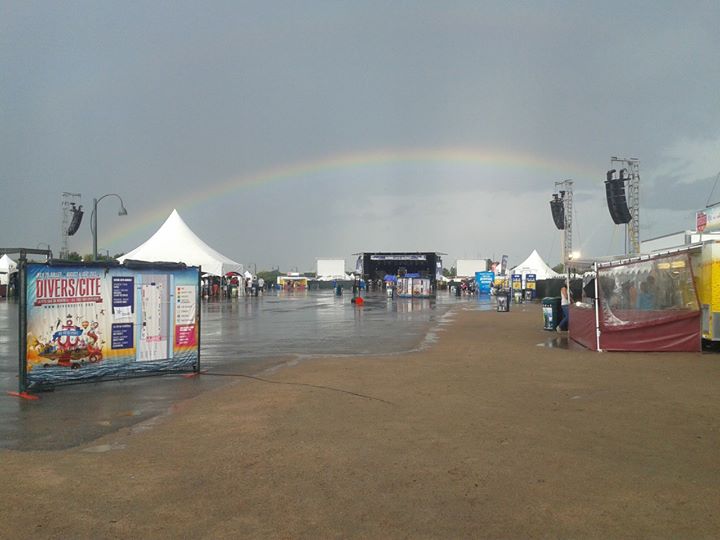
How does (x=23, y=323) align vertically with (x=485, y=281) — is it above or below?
below

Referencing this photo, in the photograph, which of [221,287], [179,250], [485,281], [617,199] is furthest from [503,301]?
[485,281]

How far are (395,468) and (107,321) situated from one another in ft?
21.1

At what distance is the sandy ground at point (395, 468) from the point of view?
413 cm

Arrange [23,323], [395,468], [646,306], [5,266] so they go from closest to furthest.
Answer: [395,468] < [23,323] < [646,306] < [5,266]

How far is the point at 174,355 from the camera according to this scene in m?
10.8

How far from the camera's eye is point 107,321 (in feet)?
32.5

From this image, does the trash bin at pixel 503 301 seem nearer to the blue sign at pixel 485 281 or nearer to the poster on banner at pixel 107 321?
the poster on banner at pixel 107 321

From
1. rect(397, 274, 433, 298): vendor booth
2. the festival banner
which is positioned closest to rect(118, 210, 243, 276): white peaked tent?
rect(397, 274, 433, 298): vendor booth

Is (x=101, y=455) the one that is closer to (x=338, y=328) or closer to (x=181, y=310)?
(x=181, y=310)

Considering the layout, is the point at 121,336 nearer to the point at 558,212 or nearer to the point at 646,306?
the point at 646,306

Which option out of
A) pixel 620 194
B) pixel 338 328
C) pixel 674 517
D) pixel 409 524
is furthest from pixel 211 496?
pixel 620 194

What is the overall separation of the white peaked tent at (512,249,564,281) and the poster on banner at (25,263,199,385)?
183ft

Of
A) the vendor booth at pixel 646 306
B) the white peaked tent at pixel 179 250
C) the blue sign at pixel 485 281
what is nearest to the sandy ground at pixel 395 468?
the vendor booth at pixel 646 306

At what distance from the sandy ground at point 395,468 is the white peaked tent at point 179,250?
3341cm
